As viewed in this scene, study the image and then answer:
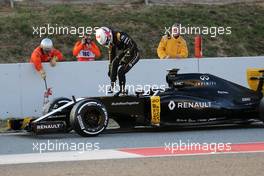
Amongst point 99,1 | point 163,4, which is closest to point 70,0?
point 99,1

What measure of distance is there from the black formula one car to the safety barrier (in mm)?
2276

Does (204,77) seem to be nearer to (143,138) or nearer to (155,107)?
(155,107)

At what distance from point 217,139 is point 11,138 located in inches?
133

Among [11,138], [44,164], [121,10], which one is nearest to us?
[44,164]

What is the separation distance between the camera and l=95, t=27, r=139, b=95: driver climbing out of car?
12.9 meters

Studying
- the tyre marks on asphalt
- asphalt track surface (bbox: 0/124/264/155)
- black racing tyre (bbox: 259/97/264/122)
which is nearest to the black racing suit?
asphalt track surface (bbox: 0/124/264/155)

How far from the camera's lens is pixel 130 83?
15922 millimetres

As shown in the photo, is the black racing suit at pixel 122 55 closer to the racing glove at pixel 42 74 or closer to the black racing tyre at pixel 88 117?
the black racing tyre at pixel 88 117

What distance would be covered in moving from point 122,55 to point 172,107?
4.73ft

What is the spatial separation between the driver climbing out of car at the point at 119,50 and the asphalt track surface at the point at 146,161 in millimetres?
1531

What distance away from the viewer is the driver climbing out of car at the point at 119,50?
12.9 metres

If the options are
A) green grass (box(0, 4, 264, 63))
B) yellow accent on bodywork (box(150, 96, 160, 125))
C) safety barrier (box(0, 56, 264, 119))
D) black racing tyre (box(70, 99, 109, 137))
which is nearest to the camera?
black racing tyre (box(70, 99, 109, 137))

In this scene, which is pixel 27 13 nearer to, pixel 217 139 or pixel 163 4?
pixel 163 4

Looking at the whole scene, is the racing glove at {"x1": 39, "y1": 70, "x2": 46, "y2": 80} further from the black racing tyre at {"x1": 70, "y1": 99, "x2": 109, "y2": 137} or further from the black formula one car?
the black racing tyre at {"x1": 70, "y1": 99, "x2": 109, "y2": 137}
